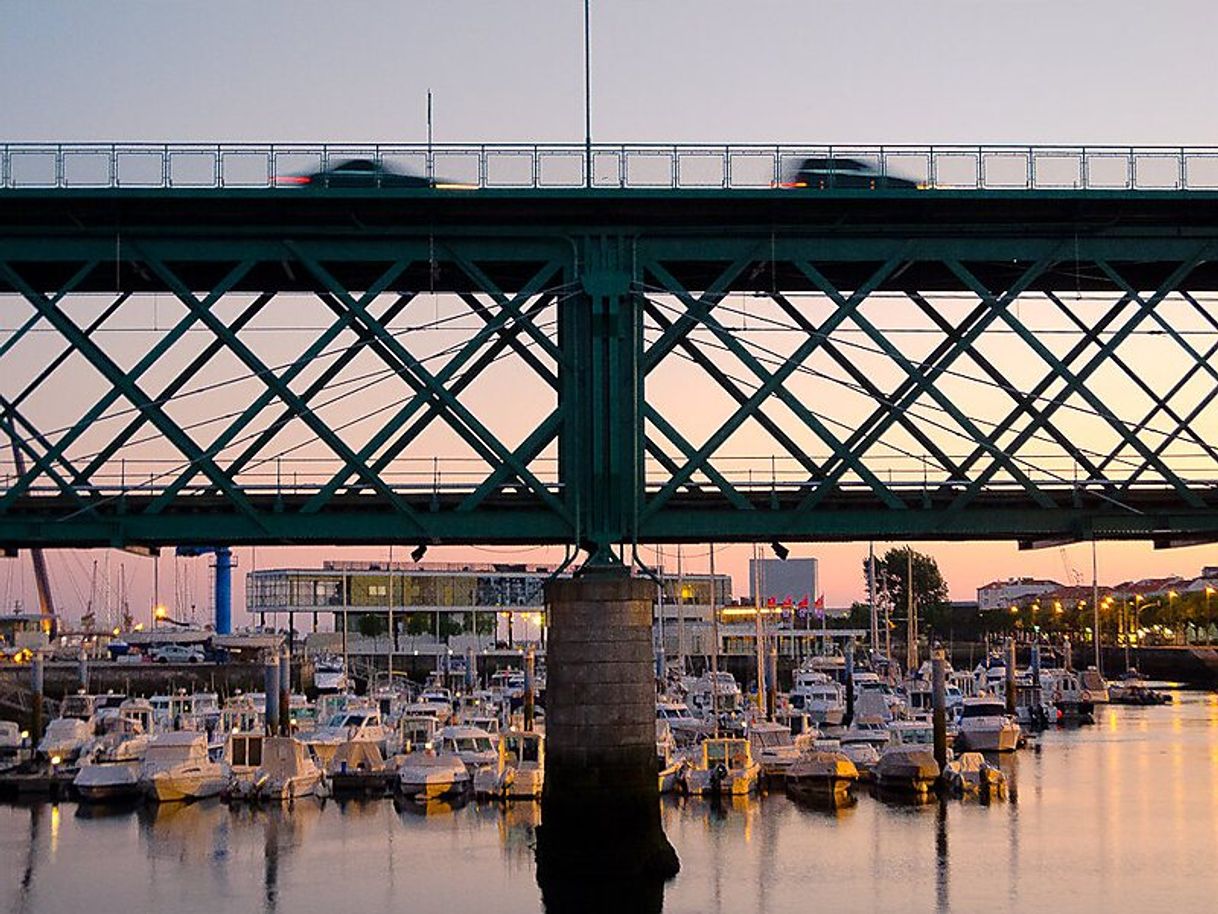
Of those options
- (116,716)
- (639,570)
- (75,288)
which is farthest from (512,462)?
(116,716)

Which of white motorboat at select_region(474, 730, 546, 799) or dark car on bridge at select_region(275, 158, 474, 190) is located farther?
white motorboat at select_region(474, 730, 546, 799)

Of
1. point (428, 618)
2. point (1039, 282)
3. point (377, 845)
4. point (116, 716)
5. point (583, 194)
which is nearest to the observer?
point (583, 194)

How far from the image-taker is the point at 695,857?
5500cm

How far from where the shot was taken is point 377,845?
58531 millimetres

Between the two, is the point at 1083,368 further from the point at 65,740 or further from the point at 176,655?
the point at 176,655

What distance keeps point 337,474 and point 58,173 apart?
33.1 feet

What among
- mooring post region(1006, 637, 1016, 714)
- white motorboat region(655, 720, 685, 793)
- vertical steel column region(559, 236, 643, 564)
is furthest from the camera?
mooring post region(1006, 637, 1016, 714)

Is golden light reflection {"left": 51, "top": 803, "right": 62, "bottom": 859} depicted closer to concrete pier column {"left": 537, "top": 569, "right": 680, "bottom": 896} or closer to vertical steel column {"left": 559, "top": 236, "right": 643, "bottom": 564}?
concrete pier column {"left": 537, "top": 569, "right": 680, "bottom": 896}

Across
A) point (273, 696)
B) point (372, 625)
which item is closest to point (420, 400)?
point (273, 696)

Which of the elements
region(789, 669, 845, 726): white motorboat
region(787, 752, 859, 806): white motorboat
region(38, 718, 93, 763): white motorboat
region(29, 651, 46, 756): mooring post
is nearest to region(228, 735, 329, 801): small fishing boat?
region(38, 718, 93, 763): white motorboat

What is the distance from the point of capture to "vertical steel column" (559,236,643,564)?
1796 inches

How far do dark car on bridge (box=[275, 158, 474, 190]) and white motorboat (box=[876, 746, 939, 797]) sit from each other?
113 feet

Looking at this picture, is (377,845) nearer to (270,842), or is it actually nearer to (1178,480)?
(270,842)

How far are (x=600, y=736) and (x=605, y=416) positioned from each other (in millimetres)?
7916
